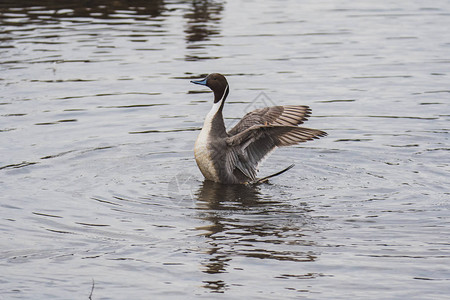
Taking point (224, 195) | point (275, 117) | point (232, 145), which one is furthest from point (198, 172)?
point (275, 117)

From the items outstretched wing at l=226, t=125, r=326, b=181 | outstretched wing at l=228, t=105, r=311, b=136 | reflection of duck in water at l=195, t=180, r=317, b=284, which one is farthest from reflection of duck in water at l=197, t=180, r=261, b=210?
outstretched wing at l=228, t=105, r=311, b=136

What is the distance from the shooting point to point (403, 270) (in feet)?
23.5

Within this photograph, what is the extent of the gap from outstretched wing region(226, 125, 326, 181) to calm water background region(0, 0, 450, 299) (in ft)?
1.00

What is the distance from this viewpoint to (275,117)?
10.5 metres

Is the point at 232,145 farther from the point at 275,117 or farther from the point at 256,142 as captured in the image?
the point at 275,117

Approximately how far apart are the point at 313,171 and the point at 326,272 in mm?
3505

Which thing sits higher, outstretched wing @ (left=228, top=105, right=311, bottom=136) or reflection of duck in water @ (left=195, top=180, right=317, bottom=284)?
outstretched wing @ (left=228, top=105, right=311, bottom=136)

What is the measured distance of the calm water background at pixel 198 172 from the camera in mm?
7188

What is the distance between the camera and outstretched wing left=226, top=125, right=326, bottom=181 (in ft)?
31.1

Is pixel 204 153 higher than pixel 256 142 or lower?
lower

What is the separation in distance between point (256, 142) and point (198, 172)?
111 cm

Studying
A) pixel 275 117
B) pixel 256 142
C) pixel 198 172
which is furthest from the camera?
pixel 198 172

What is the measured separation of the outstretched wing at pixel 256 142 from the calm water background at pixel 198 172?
0.30 meters

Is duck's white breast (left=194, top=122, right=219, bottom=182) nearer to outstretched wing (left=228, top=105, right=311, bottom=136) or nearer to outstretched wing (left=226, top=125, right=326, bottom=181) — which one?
outstretched wing (left=226, top=125, right=326, bottom=181)
